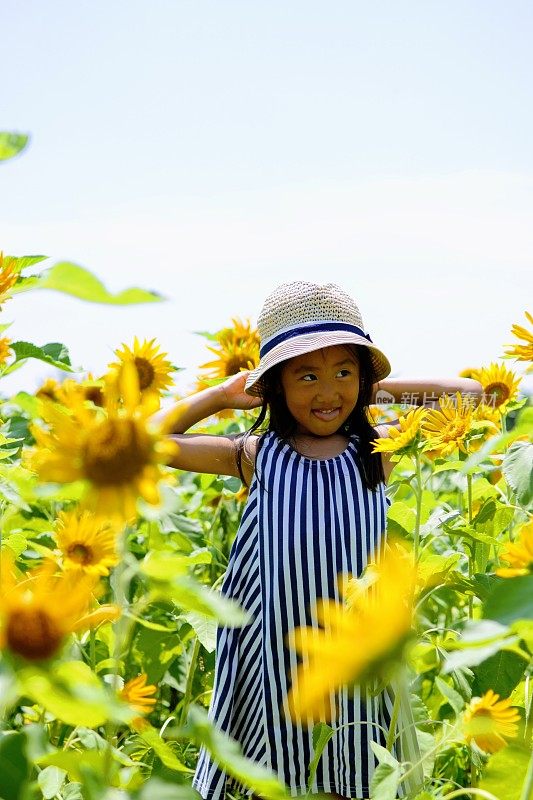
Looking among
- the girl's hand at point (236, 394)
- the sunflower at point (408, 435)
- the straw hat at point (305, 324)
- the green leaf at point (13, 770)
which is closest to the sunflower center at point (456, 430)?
the sunflower at point (408, 435)

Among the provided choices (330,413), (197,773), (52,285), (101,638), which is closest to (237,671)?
(197,773)

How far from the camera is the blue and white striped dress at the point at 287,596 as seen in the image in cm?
145

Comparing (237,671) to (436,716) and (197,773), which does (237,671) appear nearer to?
(197,773)

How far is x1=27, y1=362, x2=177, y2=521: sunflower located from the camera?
586mm

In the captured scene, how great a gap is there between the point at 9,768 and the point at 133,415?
218mm

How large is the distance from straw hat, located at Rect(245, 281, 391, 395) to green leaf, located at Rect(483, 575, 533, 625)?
921mm

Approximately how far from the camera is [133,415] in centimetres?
59

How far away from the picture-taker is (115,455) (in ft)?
1.94

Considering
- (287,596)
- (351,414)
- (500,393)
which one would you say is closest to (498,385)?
(500,393)

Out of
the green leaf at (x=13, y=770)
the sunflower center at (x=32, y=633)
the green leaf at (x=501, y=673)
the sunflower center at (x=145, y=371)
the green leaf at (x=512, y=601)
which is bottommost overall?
the green leaf at (x=501, y=673)

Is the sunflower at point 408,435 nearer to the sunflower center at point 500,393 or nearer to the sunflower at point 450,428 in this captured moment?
the sunflower at point 450,428

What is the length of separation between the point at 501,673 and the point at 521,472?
1.07ft

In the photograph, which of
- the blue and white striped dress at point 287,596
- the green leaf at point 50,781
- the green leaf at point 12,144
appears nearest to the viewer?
the green leaf at point 12,144

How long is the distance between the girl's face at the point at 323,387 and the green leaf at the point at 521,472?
52cm
